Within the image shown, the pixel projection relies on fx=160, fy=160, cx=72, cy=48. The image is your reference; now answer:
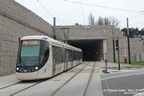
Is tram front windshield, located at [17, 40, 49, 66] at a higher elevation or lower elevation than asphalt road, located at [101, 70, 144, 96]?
higher

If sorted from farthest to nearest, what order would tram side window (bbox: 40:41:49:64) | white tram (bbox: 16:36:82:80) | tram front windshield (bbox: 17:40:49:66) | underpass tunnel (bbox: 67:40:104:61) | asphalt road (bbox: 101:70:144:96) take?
underpass tunnel (bbox: 67:40:104:61)
tram side window (bbox: 40:41:49:64)
tram front windshield (bbox: 17:40:49:66)
white tram (bbox: 16:36:82:80)
asphalt road (bbox: 101:70:144:96)

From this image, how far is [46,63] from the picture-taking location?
1082 centimetres

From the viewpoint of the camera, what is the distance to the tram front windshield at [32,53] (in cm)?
1029

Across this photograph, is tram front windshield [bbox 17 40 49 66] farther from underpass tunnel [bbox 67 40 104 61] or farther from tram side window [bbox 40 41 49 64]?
underpass tunnel [bbox 67 40 104 61]

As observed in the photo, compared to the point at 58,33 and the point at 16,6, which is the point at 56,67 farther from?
the point at 58,33

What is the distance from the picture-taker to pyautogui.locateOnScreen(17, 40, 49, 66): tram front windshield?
10.3 meters

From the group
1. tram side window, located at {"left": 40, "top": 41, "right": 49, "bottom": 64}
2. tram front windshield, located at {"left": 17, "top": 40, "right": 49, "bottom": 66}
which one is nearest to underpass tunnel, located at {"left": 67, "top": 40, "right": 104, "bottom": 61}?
tram side window, located at {"left": 40, "top": 41, "right": 49, "bottom": 64}

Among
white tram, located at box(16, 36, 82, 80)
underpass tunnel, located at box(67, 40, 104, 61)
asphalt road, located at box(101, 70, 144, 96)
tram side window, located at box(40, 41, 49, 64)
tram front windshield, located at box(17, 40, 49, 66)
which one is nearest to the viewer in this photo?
asphalt road, located at box(101, 70, 144, 96)

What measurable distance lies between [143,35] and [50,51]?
7452 cm

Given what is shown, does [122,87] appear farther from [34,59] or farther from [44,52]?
[34,59]

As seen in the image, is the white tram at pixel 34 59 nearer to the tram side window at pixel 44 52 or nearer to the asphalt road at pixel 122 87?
the tram side window at pixel 44 52

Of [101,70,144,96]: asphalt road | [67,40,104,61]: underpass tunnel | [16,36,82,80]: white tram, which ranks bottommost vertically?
[101,70,144,96]: asphalt road

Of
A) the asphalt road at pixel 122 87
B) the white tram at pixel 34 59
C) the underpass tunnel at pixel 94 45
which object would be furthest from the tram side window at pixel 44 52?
the underpass tunnel at pixel 94 45

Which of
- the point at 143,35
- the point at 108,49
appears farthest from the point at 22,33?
the point at 143,35
